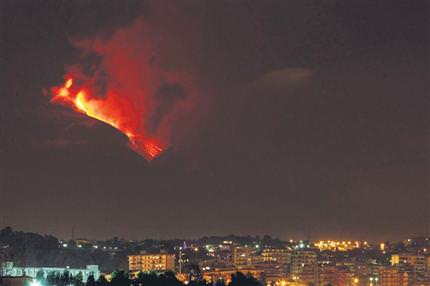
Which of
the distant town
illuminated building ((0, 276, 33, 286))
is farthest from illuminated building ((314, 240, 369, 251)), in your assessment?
illuminated building ((0, 276, 33, 286))

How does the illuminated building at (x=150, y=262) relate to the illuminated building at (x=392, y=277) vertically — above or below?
above

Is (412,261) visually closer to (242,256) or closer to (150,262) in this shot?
(242,256)

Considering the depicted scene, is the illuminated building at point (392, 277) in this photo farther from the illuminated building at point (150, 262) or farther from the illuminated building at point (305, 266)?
the illuminated building at point (150, 262)

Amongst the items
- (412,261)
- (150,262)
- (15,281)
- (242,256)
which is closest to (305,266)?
(242,256)

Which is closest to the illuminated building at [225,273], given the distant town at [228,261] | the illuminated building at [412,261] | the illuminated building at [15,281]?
the distant town at [228,261]

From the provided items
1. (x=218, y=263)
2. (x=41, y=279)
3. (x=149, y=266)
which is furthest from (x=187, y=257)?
(x=41, y=279)

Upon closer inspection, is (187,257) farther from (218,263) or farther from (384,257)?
(384,257)

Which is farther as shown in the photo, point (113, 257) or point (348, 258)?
point (348, 258)
